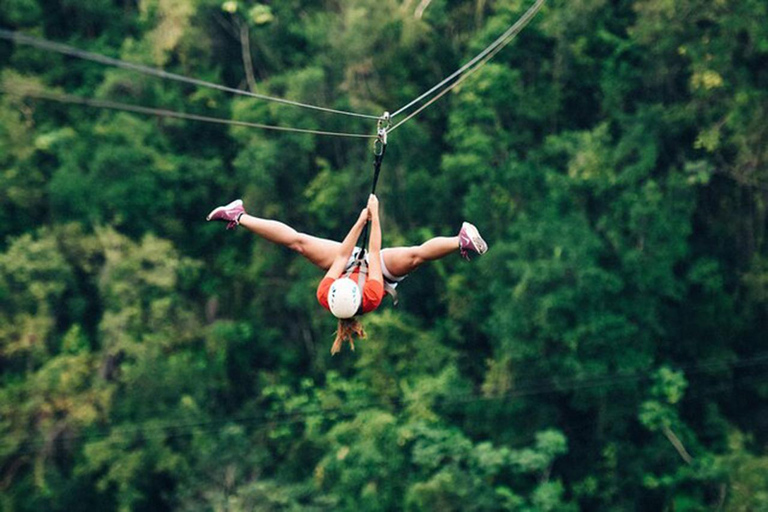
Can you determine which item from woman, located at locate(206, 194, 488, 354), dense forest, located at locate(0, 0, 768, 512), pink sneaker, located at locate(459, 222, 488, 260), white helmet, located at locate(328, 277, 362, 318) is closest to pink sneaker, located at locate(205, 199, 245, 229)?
woman, located at locate(206, 194, 488, 354)

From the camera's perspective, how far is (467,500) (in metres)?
13.5

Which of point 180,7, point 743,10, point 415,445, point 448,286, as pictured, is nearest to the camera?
point 743,10

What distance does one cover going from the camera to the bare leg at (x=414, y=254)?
542 centimetres

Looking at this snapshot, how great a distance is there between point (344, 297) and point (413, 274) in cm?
1128

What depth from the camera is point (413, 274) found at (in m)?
16.4

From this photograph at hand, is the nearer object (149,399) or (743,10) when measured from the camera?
(743,10)

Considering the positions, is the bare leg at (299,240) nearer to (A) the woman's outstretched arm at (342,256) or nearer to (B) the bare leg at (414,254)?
(A) the woman's outstretched arm at (342,256)

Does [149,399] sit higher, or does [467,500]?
[149,399]

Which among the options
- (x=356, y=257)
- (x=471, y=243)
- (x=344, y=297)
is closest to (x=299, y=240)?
(x=356, y=257)

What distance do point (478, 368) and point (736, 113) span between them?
16.6ft

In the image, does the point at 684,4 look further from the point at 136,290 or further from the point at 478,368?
the point at 136,290

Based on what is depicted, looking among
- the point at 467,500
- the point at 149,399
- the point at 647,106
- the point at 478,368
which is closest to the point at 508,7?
the point at 647,106

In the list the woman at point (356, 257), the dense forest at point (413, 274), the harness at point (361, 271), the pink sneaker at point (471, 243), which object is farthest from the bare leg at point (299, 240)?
the dense forest at point (413, 274)

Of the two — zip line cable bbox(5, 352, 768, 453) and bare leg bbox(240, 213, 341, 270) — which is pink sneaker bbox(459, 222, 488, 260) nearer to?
bare leg bbox(240, 213, 341, 270)
